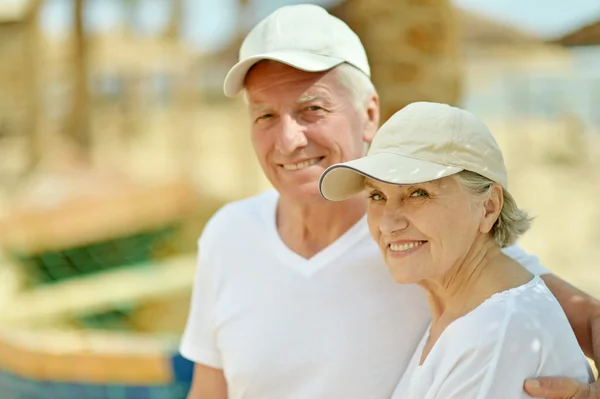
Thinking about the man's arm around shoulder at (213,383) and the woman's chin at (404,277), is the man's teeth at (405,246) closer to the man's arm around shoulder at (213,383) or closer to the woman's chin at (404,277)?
the woman's chin at (404,277)

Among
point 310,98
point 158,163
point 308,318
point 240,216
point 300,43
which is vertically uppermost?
point 300,43

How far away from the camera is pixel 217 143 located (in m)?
25.7

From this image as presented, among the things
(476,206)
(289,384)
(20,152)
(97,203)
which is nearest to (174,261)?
(97,203)

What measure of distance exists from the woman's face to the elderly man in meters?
0.32

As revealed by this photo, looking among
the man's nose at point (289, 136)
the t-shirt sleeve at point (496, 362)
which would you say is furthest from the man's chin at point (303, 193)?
the t-shirt sleeve at point (496, 362)

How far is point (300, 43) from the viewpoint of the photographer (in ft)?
6.72

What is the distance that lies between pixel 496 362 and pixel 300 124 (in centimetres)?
82

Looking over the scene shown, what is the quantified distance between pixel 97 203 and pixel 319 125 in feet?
20.0

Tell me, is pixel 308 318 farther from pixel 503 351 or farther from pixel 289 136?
pixel 503 351

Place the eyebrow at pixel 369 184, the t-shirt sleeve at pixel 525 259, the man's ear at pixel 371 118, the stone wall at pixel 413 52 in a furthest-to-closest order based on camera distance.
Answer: the stone wall at pixel 413 52 < the man's ear at pixel 371 118 < the t-shirt sleeve at pixel 525 259 < the eyebrow at pixel 369 184

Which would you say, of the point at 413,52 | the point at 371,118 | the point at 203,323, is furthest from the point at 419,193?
the point at 413,52

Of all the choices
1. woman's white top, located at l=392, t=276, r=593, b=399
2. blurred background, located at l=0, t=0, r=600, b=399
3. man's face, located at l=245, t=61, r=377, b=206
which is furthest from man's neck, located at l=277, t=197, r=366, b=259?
blurred background, located at l=0, t=0, r=600, b=399

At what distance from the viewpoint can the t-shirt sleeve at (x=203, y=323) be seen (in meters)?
2.29

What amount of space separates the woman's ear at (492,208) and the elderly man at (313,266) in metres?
0.29
